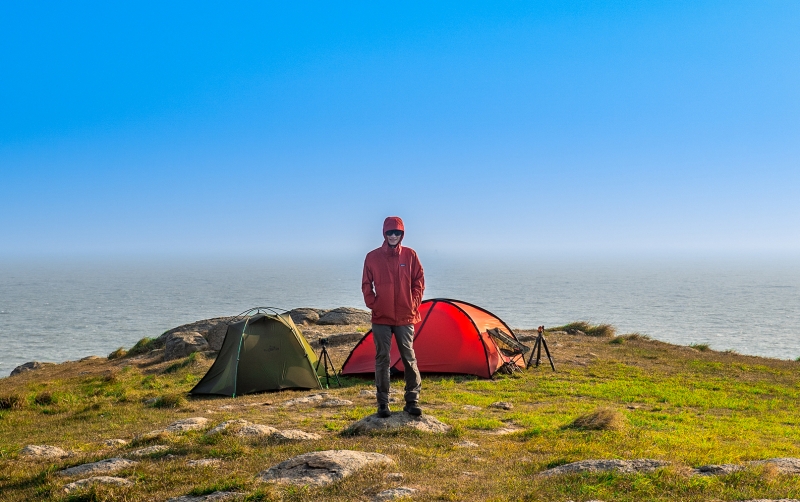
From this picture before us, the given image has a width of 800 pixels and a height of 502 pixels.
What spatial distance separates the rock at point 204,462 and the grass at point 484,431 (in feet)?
0.46

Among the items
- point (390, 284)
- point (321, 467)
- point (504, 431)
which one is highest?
point (390, 284)

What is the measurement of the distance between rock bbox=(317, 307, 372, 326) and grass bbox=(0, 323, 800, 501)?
9.12 m

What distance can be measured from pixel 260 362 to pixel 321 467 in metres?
9.40

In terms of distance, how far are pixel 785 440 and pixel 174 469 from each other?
35.0ft

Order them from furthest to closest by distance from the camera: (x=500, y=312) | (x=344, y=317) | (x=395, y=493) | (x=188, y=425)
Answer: (x=500, y=312), (x=344, y=317), (x=188, y=425), (x=395, y=493)

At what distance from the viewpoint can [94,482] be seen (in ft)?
23.7

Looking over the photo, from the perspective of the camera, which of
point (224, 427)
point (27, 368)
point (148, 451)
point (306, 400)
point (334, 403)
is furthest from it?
point (27, 368)

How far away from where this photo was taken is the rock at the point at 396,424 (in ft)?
31.0

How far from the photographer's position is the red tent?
59.9 ft

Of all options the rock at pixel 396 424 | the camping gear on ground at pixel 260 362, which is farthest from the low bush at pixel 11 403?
the rock at pixel 396 424

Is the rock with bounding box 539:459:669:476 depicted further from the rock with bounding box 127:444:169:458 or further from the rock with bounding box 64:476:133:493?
the rock with bounding box 127:444:169:458

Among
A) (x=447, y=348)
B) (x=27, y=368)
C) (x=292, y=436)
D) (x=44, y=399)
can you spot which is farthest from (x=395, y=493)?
(x=27, y=368)

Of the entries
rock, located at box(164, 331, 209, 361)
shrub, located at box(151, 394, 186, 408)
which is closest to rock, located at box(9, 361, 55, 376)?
rock, located at box(164, 331, 209, 361)

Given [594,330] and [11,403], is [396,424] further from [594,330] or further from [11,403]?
[594,330]
